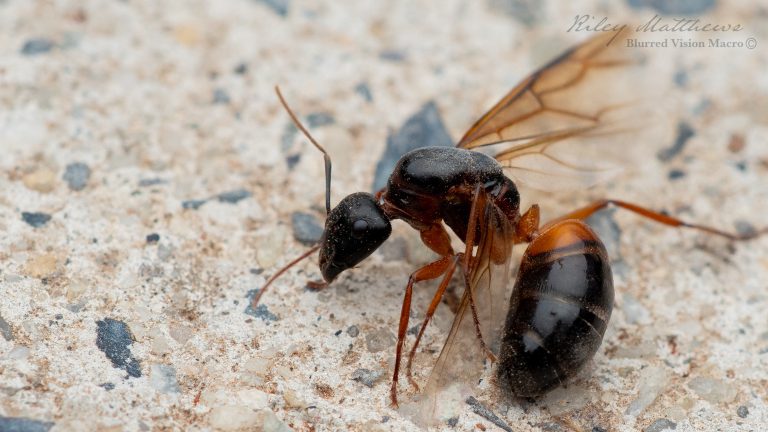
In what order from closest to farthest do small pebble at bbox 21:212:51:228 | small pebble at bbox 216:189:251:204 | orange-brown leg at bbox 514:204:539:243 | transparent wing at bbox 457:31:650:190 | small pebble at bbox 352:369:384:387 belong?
small pebble at bbox 352:369:384:387, small pebble at bbox 21:212:51:228, orange-brown leg at bbox 514:204:539:243, small pebble at bbox 216:189:251:204, transparent wing at bbox 457:31:650:190

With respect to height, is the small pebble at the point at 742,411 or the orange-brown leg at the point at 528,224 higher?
the orange-brown leg at the point at 528,224

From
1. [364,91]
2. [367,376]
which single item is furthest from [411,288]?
[364,91]

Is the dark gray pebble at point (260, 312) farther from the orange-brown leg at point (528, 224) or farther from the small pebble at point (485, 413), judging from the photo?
the orange-brown leg at point (528, 224)

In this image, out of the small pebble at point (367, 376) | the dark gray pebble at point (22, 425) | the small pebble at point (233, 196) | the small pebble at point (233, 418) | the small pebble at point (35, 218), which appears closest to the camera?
the dark gray pebble at point (22, 425)

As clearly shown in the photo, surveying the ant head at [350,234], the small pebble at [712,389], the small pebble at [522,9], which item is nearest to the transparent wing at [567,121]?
the ant head at [350,234]

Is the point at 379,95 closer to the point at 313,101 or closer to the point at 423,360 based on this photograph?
the point at 313,101

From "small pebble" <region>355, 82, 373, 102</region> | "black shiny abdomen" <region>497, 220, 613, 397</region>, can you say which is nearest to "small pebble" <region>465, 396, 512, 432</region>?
"black shiny abdomen" <region>497, 220, 613, 397</region>

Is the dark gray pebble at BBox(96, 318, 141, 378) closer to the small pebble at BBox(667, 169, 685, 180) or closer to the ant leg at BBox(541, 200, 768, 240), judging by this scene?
the ant leg at BBox(541, 200, 768, 240)

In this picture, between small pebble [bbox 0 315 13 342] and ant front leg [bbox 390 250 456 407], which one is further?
ant front leg [bbox 390 250 456 407]
